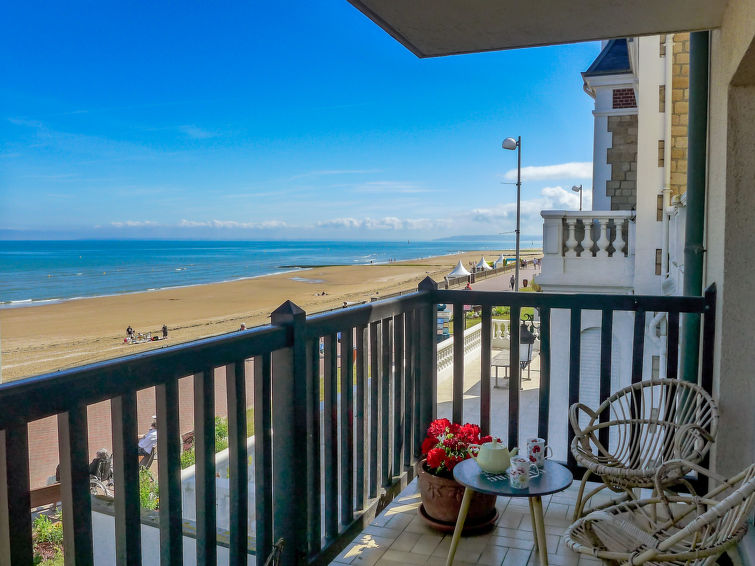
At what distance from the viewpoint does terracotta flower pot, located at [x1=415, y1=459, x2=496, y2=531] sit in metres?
2.48

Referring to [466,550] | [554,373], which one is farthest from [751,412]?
[554,373]

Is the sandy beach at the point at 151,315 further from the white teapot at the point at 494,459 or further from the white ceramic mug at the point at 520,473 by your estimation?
the white ceramic mug at the point at 520,473

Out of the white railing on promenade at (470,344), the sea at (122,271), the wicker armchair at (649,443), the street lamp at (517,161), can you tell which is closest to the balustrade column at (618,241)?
the street lamp at (517,161)

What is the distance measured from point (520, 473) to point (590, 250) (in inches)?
219

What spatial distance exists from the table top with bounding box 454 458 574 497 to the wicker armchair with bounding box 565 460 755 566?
11.3 inches

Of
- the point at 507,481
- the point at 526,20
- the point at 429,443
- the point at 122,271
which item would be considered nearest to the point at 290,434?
the point at 507,481

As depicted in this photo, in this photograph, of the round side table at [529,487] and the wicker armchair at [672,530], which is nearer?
the wicker armchair at [672,530]

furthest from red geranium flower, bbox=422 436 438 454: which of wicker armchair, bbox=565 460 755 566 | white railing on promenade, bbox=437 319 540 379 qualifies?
white railing on promenade, bbox=437 319 540 379

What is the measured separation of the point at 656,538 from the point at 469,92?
212 ft

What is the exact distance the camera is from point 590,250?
7.18 m

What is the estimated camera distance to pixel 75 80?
5525 cm

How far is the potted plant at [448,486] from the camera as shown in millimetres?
2488

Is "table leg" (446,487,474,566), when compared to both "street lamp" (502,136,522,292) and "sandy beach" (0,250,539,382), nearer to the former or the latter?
"street lamp" (502,136,522,292)

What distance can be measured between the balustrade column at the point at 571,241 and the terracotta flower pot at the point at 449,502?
511 cm
